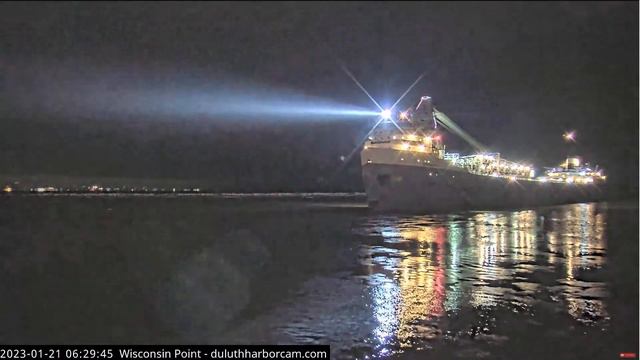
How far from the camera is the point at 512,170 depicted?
274ft

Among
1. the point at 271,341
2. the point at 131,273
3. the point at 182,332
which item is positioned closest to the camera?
the point at 271,341

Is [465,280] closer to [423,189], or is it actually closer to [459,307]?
[459,307]

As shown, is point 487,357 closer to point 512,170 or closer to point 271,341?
point 271,341

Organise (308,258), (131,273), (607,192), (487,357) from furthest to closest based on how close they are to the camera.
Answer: (607,192) → (308,258) → (131,273) → (487,357)

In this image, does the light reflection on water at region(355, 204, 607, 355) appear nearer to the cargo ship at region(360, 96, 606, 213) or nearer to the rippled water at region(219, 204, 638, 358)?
the rippled water at region(219, 204, 638, 358)

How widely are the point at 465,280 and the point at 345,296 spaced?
11.3 feet

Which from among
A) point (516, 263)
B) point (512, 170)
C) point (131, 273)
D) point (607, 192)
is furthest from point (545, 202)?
point (131, 273)

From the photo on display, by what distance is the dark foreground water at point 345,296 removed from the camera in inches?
311

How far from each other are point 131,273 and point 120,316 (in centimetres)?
543

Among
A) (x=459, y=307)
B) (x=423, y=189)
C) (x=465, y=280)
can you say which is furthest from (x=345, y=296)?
(x=423, y=189)

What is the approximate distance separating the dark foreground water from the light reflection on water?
1.5 inches

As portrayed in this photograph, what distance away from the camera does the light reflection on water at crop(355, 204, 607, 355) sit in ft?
28.5

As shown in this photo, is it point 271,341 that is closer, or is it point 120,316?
point 271,341

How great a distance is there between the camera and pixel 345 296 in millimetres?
11016
